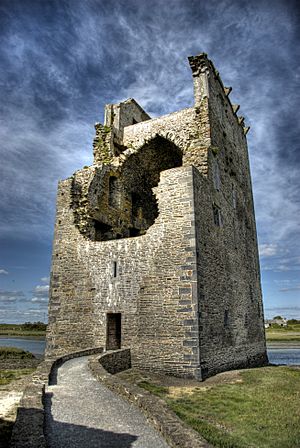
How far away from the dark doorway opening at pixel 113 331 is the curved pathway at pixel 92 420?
396 centimetres

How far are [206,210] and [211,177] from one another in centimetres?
193

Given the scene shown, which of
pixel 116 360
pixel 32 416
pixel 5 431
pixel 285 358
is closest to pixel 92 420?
pixel 32 416

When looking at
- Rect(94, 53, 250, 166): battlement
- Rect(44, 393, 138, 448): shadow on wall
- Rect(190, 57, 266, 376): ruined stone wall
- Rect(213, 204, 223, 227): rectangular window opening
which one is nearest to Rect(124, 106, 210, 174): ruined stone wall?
Rect(94, 53, 250, 166): battlement

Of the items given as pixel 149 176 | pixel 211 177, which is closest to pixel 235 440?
pixel 211 177

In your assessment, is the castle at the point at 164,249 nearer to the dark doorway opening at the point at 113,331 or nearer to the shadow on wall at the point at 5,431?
the dark doorway opening at the point at 113,331

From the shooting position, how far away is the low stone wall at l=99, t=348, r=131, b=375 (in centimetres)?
923

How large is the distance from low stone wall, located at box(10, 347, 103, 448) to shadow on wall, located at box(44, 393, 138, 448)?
0.78ft

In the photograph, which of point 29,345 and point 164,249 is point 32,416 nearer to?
point 164,249

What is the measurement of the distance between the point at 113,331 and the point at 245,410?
5748 millimetres

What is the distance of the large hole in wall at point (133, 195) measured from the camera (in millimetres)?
14508

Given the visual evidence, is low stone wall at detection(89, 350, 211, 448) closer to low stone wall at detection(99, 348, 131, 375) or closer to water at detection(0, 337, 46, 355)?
low stone wall at detection(99, 348, 131, 375)

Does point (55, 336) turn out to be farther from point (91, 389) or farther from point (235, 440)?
point (235, 440)

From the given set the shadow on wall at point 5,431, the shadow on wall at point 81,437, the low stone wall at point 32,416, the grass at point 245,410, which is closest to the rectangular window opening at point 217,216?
the grass at point 245,410

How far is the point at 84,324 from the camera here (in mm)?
11773
